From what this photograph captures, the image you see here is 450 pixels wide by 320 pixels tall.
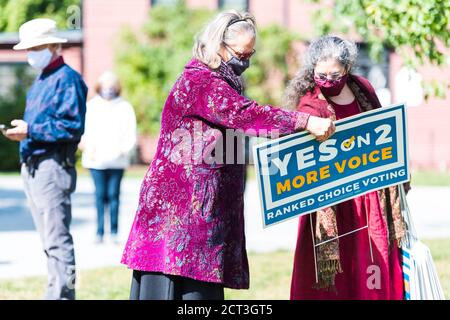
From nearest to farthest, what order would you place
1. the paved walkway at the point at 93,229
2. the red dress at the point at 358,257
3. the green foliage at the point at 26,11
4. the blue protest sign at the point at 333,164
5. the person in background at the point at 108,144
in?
1. the blue protest sign at the point at 333,164
2. the red dress at the point at 358,257
3. the paved walkway at the point at 93,229
4. the person in background at the point at 108,144
5. the green foliage at the point at 26,11

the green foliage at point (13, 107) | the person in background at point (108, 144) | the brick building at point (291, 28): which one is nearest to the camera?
the person in background at point (108, 144)

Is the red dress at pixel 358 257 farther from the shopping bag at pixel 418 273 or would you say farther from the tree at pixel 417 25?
the tree at pixel 417 25

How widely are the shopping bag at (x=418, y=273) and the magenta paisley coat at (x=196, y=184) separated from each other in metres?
1.21

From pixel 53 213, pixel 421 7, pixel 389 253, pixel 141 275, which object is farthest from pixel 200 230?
pixel 421 7

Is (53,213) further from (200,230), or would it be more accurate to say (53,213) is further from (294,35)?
(294,35)

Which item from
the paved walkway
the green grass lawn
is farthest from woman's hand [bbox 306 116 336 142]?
the paved walkway

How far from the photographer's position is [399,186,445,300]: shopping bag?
5469 millimetres

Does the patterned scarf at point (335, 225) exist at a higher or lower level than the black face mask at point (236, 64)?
lower

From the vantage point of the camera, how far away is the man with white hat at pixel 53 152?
666 cm

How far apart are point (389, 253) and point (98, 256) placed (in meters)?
4.76

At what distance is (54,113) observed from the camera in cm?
670

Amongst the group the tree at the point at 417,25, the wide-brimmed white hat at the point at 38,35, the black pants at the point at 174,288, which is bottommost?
the black pants at the point at 174,288

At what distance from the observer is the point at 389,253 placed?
5.61 meters

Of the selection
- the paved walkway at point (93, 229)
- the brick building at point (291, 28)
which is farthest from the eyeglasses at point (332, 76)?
the brick building at point (291, 28)
